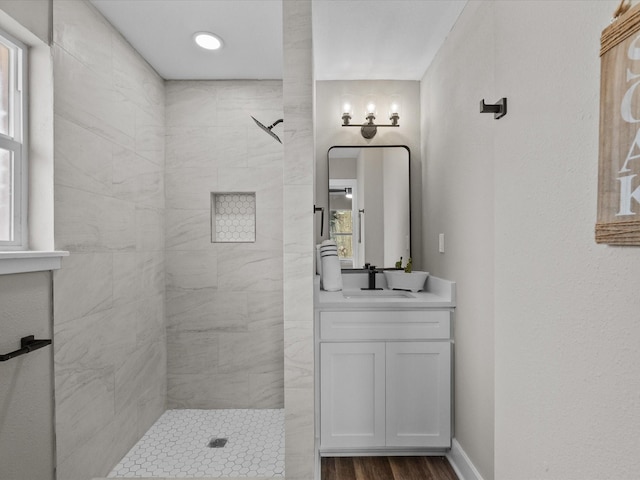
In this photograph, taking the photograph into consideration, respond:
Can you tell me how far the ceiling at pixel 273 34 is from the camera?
193cm

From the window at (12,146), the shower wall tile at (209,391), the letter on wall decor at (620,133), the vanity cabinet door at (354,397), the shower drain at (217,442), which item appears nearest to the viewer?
the letter on wall decor at (620,133)

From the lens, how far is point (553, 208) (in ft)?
2.81

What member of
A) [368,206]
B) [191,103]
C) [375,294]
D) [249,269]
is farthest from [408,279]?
[191,103]

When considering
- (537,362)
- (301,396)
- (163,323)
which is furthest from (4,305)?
(537,362)

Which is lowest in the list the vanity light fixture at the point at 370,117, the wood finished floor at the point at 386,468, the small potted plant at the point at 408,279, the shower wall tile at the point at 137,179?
the wood finished floor at the point at 386,468

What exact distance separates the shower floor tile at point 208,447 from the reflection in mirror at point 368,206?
129 centimetres

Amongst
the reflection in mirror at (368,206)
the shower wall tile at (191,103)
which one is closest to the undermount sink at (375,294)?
the reflection in mirror at (368,206)

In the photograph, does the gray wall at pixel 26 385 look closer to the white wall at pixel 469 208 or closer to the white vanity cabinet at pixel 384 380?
the white vanity cabinet at pixel 384 380

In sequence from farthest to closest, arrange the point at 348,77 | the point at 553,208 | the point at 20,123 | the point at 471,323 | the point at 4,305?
the point at 348,77
the point at 471,323
the point at 20,123
the point at 4,305
the point at 553,208

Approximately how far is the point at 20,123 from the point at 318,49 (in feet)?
5.35

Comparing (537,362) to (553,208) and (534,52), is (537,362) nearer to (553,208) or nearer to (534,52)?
(553,208)

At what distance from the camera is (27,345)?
1456mm

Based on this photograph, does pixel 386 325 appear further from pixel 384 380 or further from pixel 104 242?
pixel 104 242

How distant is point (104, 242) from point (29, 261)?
1.85 feet
